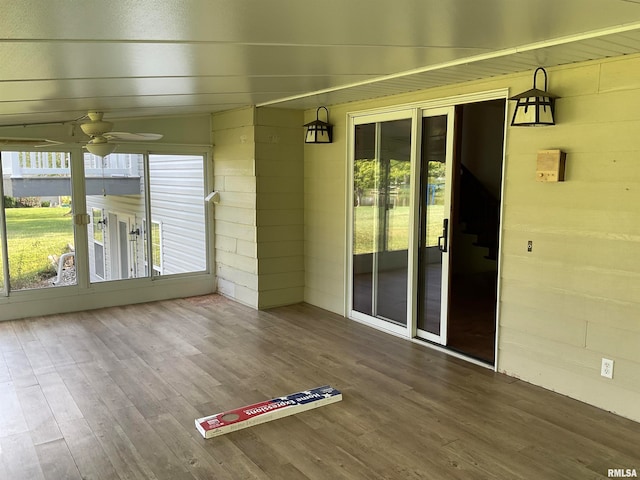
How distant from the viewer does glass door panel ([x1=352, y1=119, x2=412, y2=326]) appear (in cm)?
512

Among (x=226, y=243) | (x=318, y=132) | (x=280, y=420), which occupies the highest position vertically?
(x=318, y=132)

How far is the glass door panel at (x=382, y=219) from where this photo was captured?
5117 mm

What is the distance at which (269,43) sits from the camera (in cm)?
242

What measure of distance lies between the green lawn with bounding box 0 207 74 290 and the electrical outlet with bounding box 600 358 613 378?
5.62m

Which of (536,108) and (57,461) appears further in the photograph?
(536,108)

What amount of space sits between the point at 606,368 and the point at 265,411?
2380mm

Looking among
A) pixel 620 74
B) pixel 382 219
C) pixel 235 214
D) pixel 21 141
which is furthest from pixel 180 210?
pixel 620 74

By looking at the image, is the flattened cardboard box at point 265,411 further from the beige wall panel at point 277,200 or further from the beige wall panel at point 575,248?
the beige wall panel at point 277,200

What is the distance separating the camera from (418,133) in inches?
191

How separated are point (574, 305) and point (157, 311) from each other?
4557 millimetres

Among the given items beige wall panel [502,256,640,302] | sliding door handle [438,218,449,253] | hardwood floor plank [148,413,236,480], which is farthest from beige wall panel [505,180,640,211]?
hardwood floor plank [148,413,236,480]

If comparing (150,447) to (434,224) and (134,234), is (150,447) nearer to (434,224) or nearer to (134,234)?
(434,224)

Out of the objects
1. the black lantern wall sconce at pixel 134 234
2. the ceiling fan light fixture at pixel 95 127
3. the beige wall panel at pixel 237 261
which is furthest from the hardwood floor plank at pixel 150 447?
the black lantern wall sconce at pixel 134 234

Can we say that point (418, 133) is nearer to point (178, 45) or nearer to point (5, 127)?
point (178, 45)
